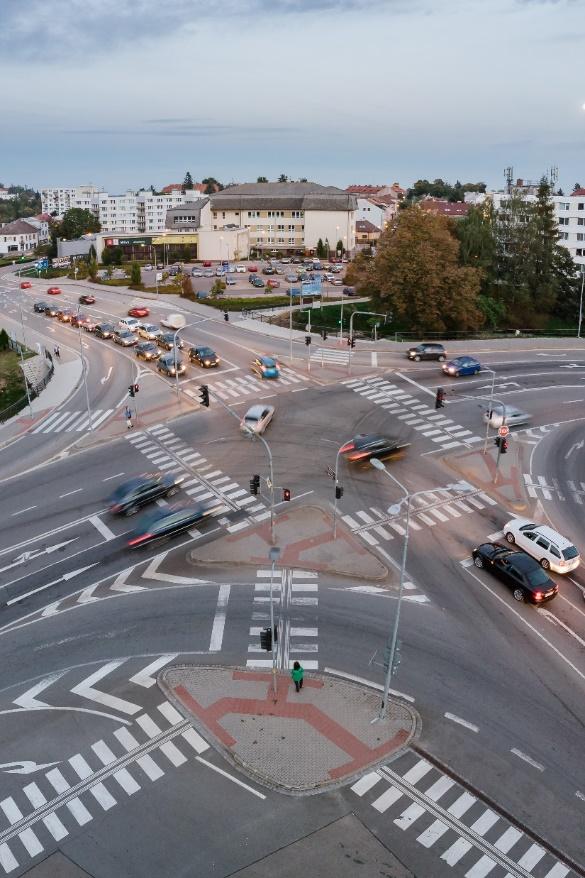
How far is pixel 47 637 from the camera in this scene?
26047mm

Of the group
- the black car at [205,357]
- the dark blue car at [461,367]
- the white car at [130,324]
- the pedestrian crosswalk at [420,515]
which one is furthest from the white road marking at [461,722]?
the white car at [130,324]

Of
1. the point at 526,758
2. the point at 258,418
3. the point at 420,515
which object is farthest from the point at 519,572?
the point at 258,418

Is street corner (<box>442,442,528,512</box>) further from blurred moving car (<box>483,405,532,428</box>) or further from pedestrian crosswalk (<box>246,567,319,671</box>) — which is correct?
pedestrian crosswalk (<box>246,567,319,671</box>)

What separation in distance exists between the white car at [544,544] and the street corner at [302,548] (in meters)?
6.74

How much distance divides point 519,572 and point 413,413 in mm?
21981

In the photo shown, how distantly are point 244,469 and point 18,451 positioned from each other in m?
15.8

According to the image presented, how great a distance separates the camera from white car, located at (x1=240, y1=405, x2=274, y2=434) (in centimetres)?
4409

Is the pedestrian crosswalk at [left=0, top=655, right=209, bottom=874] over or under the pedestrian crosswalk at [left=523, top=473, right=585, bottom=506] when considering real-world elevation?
under

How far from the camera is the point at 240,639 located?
25625mm

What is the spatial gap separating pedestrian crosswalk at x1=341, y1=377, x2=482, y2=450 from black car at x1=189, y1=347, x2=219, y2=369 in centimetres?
1197

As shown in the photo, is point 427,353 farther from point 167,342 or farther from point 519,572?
point 519,572

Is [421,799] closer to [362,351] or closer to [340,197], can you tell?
[362,351]

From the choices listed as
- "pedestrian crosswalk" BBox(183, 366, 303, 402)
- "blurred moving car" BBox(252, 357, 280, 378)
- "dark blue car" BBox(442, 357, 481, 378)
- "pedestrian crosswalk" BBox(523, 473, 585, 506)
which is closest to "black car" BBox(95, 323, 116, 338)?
"pedestrian crosswalk" BBox(183, 366, 303, 402)

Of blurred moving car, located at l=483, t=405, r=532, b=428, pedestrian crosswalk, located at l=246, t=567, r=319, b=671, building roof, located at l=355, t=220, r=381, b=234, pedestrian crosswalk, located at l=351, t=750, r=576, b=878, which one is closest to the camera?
pedestrian crosswalk, located at l=351, t=750, r=576, b=878
